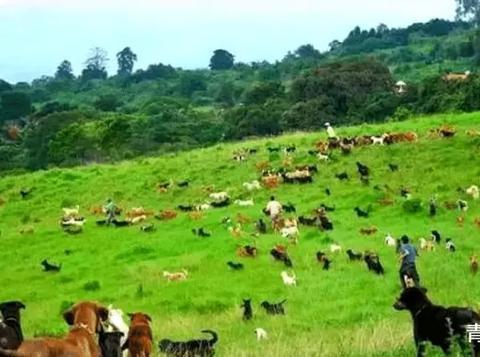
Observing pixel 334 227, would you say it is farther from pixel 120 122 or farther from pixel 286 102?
pixel 286 102

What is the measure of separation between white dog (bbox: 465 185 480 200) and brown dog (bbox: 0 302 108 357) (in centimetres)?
2029

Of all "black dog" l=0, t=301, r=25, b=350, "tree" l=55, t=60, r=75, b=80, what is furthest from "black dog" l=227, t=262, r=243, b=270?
"tree" l=55, t=60, r=75, b=80

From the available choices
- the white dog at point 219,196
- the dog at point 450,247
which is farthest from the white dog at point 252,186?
the dog at point 450,247

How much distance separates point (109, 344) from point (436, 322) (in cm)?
431

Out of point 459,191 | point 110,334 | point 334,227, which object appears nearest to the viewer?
point 110,334

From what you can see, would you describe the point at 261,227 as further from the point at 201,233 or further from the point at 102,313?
the point at 102,313

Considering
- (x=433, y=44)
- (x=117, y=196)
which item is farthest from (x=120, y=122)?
(x=433, y=44)

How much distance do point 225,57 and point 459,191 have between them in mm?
118242

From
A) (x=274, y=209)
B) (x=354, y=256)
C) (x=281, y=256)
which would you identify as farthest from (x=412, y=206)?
(x=281, y=256)

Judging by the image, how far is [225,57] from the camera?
14662 centimetres

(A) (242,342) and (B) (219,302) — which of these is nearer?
(A) (242,342)

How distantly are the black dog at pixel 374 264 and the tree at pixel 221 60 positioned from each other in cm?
12223

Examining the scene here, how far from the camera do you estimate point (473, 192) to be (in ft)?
98.6

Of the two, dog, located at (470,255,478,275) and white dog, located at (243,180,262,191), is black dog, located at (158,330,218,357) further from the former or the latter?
white dog, located at (243,180,262,191)
